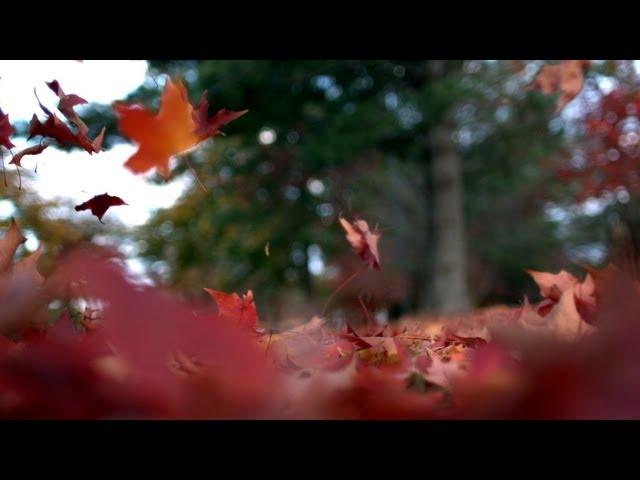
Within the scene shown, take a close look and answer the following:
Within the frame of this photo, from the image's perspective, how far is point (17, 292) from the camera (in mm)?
392

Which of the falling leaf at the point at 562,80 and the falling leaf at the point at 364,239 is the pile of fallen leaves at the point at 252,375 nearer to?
the falling leaf at the point at 364,239

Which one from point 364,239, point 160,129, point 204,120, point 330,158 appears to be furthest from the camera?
point 330,158

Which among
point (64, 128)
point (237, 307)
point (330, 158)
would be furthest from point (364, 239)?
point (330, 158)

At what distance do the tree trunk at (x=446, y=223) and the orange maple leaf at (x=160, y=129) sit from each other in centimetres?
786

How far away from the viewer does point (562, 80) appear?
133 cm

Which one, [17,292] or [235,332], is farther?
[17,292]

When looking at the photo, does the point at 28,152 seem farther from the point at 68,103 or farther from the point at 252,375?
the point at 252,375

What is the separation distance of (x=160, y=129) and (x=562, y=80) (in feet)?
3.51

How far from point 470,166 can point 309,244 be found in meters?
3.01

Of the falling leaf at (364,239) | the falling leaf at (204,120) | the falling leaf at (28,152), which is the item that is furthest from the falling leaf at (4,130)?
the falling leaf at (364,239)

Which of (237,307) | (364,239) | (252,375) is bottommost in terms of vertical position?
(252,375)
